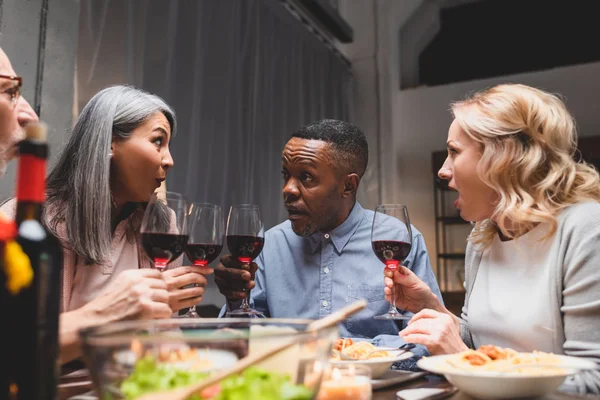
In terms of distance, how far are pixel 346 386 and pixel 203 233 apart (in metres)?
0.61

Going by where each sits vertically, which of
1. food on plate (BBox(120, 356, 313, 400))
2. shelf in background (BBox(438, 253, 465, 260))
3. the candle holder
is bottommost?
the candle holder

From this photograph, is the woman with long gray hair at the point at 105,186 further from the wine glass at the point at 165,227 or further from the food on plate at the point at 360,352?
the food on plate at the point at 360,352

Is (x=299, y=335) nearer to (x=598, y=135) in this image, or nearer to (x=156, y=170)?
(x=156, y=170)

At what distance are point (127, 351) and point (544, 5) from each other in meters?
6.52

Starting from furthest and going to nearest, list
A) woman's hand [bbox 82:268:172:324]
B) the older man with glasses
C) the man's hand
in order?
the man's hand → the older man with glasses → woman's hand [bbox 82:268:172:324]

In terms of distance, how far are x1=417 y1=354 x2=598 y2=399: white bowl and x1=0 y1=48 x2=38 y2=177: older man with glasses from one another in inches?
39.7

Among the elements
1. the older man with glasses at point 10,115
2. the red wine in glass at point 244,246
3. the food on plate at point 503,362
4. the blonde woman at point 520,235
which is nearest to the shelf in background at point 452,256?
the blonde woman at point 520,235

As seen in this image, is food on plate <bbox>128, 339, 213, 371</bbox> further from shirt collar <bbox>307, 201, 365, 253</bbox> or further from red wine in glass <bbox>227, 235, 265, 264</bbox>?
shirt collar <bbox>307, 201, 365, 253</bbox>

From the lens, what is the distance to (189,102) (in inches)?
125

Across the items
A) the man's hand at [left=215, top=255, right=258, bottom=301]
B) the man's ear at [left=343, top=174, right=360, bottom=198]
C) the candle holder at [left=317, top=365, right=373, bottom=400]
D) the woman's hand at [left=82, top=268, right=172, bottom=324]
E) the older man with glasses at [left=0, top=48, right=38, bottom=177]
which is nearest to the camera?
the candle holder at [left=317, top=365, right=373, bottom=400]

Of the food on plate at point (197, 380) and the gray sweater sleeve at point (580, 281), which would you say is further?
the gray sweater sleeve at point (580, 281)

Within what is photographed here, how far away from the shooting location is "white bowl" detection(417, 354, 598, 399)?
2.61 feet

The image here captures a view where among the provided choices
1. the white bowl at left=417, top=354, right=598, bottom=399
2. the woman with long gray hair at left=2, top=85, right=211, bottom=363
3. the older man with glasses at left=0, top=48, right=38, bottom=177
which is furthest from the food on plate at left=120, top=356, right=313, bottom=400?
the woman with long gray hair at left=2, top=85, right=211, bottom=363

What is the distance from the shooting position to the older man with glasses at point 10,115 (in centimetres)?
110
